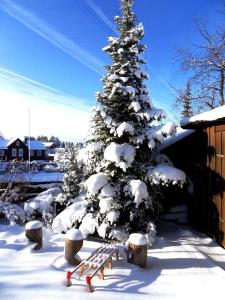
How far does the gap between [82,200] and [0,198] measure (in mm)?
4127

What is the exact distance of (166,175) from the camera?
25.8 ft

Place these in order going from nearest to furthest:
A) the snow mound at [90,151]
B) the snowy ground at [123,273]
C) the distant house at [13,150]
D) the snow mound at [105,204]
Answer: the snowy ground at [123,273] < the snow mound at [105,204] < the snow mound at [90,151] < the distant house at [13,150]

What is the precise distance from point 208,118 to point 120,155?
253 centimetres

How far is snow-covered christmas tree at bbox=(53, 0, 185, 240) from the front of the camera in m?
7.97

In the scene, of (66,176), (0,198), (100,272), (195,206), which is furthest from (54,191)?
(100,272)

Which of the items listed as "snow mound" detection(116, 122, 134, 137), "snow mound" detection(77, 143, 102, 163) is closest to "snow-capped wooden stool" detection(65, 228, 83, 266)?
"snow mound" detection(77, 143, 102, 163)

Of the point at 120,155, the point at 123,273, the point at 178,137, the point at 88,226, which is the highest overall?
the point at 178,137

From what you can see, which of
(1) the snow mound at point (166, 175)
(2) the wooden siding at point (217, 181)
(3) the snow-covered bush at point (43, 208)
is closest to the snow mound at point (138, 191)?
(1) the snow mound at point (166, 175)

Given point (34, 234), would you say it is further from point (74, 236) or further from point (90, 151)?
point (90, 151)

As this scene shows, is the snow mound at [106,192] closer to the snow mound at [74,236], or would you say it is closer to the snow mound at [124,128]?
the snow mound at [124,128]

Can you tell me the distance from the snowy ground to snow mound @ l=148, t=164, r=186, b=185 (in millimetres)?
1739

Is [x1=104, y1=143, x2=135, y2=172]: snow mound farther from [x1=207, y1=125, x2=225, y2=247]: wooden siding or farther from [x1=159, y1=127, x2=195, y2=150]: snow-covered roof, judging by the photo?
[x1=159, y1=127, x2=195, y2=150]: snow-covered roof

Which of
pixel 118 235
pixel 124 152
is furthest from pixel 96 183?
pixel 118 235

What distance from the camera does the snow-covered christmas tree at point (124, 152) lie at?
797 centimetres
